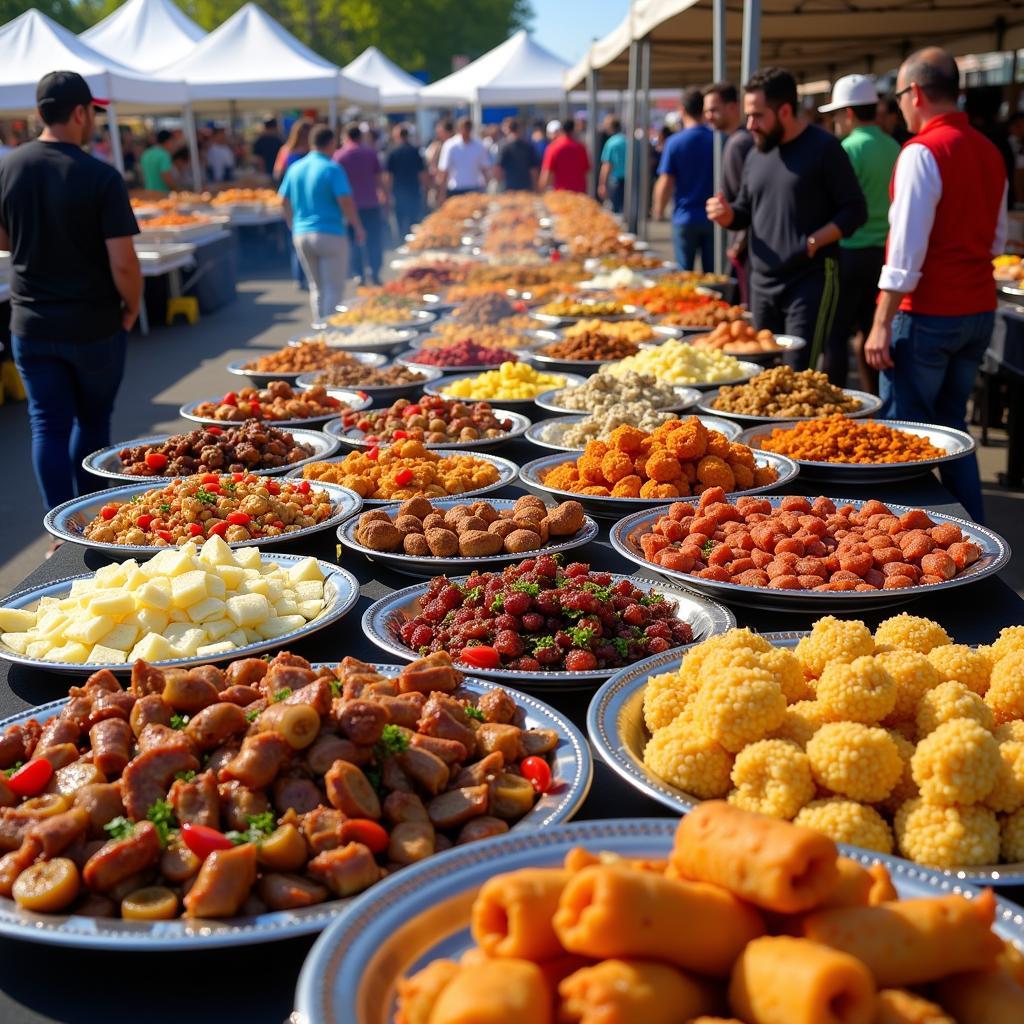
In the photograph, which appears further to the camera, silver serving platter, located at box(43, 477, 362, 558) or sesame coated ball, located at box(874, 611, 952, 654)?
silver serving platter, located at box(43, 477, 362, 558)

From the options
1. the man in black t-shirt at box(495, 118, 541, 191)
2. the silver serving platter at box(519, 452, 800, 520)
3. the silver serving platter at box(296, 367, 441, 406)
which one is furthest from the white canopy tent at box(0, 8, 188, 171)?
the silver serving platter at box(519, 452, 800, 520)

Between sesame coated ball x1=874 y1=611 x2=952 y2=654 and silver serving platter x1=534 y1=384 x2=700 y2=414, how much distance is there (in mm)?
2203

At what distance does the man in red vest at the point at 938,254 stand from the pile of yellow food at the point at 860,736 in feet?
8.41

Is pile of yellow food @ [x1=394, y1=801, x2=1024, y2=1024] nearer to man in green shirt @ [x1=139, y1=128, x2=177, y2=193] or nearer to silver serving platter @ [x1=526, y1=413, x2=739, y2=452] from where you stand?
silver serving platter @ [x1=526, y1=413, x2=739, y2=452]

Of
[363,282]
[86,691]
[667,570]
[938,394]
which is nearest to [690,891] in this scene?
[86,691]

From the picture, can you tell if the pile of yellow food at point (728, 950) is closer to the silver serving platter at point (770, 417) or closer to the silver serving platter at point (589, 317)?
the silver serving platter at point (770, 417)

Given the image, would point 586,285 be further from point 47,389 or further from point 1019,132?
point 1019,132

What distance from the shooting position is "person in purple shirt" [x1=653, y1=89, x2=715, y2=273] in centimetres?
989

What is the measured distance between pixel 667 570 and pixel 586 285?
6.27 metres

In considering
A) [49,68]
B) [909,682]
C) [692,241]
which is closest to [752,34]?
[692,241]

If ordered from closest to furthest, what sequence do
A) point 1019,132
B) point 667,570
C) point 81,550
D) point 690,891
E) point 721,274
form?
point 690,891
point 667,570
point 81,550
point 721,274
point 1019,132

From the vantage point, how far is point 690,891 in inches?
40.2

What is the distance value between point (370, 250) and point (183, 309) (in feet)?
9.74

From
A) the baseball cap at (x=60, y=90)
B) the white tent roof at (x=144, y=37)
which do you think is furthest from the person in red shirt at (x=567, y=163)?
the baseball cap at (x=60, y=90)
